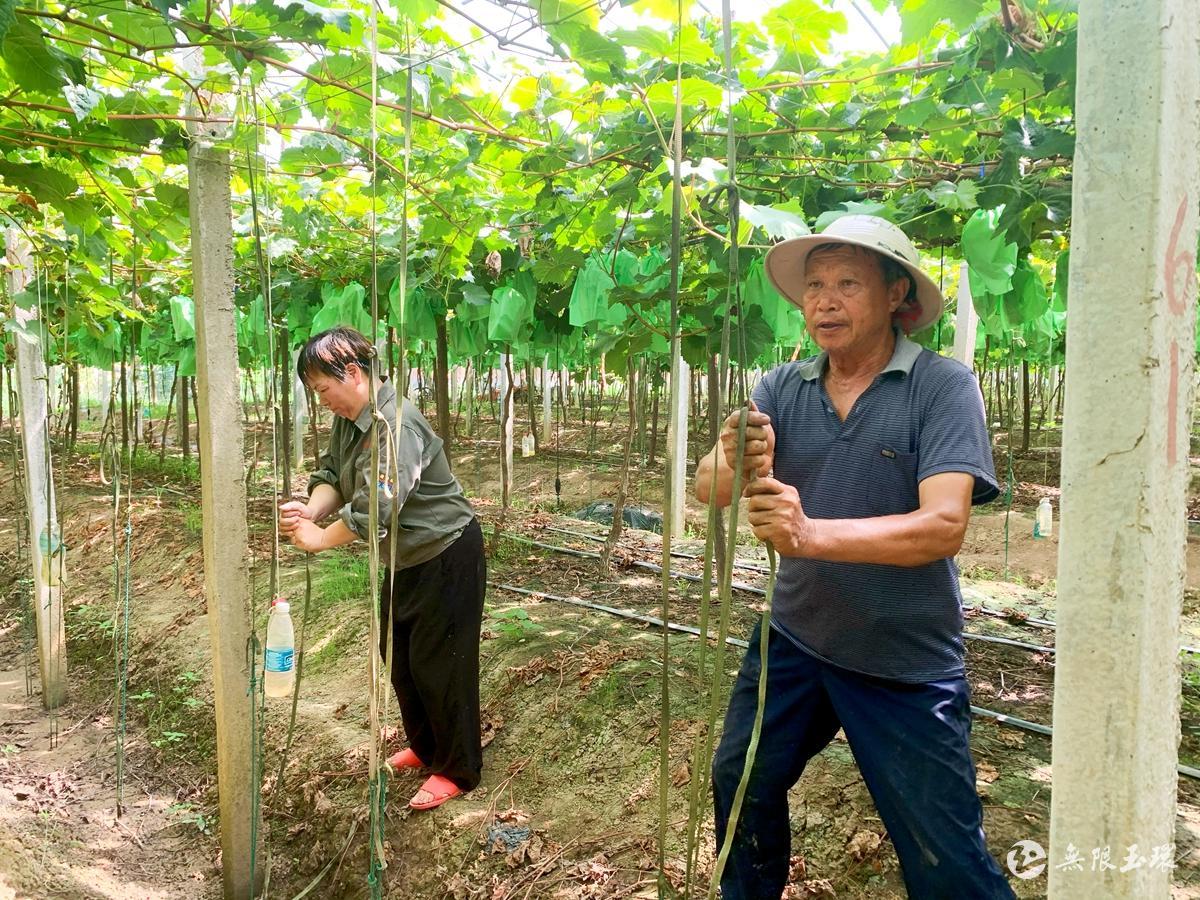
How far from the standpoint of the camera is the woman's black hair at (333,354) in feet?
7.55

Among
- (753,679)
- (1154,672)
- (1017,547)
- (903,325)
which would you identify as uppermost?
(903,325)

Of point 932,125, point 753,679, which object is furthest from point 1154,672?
point 932,125

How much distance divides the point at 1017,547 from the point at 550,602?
5.76 m

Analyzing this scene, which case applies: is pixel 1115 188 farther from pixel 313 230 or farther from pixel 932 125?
pixel 313 230

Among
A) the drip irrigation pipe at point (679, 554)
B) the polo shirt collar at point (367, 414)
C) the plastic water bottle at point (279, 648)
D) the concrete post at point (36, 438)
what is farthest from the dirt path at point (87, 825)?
the drip irrigation pipe at point (679, 554)


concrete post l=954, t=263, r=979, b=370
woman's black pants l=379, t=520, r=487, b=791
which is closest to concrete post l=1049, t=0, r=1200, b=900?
woman's black pants l=379, t=520, r=487, b=791

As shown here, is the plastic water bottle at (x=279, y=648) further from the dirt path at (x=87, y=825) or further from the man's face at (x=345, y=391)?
the dirt path at (x=87, y=825)

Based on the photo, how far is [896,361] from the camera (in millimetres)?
1531

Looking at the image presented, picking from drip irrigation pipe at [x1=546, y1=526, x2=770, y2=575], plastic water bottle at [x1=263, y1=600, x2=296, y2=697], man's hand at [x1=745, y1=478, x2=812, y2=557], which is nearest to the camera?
man's hand at [x1=745, y1=478, x2=812, y2=557]

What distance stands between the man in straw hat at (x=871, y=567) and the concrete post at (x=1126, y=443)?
0.55 metres

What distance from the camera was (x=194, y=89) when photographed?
2043mm

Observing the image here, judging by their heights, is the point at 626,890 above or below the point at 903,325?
below

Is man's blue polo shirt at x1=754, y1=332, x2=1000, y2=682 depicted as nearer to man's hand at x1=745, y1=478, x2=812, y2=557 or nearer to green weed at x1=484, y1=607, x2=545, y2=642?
man's hand at x1=745, y1=478, x2=812, y2=557

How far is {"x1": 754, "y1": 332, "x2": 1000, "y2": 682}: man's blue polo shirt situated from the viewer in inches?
56.4
